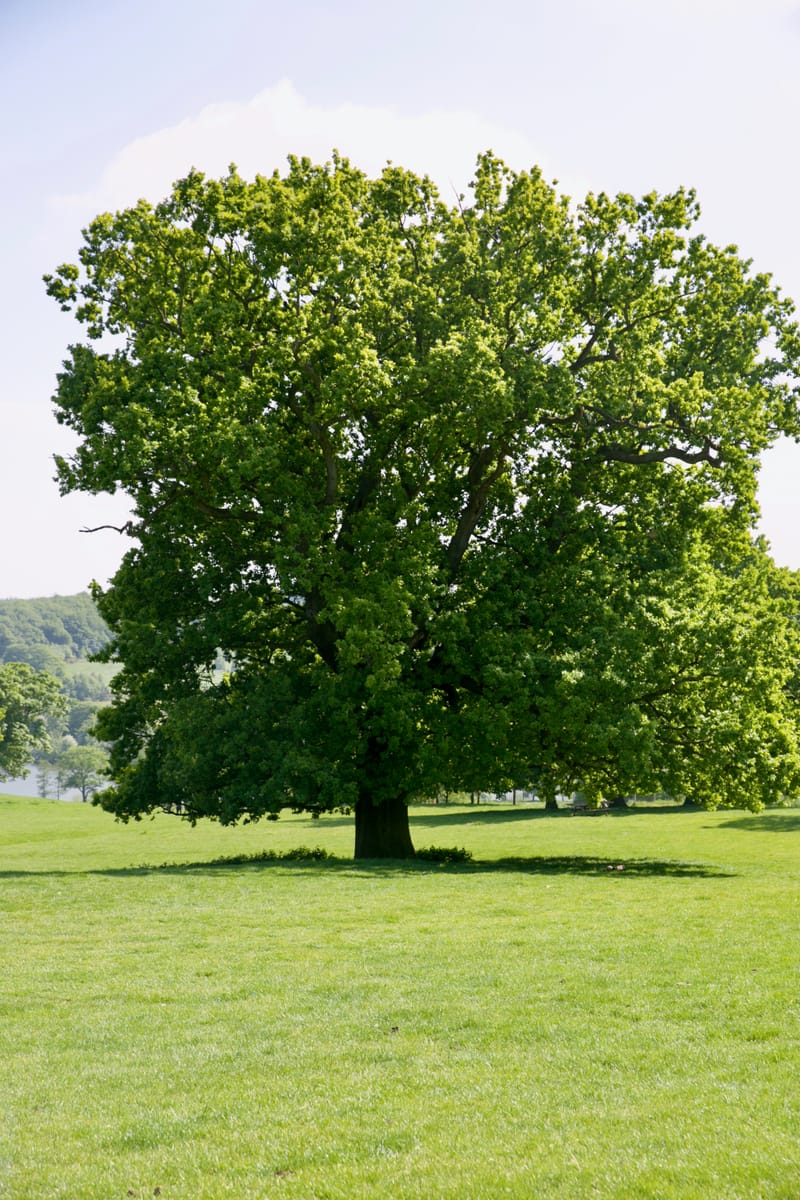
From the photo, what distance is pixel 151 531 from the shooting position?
29141mm

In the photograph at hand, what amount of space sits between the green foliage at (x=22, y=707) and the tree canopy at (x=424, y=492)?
77.0 meters

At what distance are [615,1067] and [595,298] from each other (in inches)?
947

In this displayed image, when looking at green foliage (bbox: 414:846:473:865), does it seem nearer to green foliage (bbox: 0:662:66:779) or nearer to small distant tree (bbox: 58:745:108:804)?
green foliage (bbox: 0:662:66:779)

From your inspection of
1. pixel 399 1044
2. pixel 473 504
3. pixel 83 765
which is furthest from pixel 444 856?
pixel 83 765

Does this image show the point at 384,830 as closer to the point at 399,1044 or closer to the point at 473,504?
the point at 473,504

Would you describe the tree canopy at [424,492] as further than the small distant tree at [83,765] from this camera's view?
No

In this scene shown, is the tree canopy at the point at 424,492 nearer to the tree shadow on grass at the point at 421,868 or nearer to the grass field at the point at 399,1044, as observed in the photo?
the tree shadow on grass at the point at 421,868

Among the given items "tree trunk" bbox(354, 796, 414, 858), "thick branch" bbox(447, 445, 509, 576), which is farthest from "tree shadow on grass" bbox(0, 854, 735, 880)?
"thick branch" bbox(447, 445, 509, 576)

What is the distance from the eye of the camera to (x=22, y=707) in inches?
4065

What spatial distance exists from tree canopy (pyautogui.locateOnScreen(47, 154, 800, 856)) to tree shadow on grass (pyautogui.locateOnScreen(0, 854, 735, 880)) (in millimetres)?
1648

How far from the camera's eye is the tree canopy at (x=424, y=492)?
85.0 ft

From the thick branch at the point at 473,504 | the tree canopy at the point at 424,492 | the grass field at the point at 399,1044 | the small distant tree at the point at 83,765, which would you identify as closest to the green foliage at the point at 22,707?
the small distant tree at the point at 83,765

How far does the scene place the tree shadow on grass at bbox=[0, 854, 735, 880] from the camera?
82.3 ft

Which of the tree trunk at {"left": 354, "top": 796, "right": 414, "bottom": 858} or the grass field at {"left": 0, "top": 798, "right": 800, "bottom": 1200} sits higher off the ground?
the tree trunk at {"left": 354, "top": 796, "right": 414, "bottom": 858}
